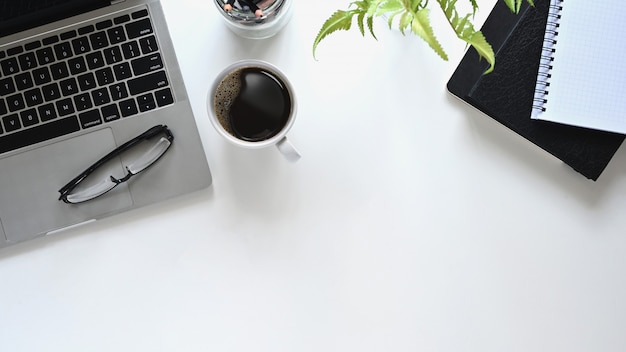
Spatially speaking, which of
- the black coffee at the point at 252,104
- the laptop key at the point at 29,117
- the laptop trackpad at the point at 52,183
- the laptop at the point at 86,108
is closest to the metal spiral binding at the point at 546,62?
the black coffee at the point at 252,104

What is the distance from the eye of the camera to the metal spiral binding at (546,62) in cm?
69

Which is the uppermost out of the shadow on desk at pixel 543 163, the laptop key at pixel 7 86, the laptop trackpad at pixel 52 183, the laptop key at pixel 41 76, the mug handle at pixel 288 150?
the shadow on desk at pixel 543 163

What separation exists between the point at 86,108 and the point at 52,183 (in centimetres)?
11

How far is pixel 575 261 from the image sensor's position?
29.0 inches

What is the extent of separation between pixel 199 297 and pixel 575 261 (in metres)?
0.51

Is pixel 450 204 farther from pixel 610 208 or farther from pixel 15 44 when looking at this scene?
pixel 15 44

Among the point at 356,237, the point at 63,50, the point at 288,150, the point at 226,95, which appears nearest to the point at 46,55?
the point at 63,50

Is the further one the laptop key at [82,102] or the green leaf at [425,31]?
the laptop key at [82,102]

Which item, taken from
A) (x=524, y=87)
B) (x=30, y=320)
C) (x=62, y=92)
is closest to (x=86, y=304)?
(x=30, y=320)

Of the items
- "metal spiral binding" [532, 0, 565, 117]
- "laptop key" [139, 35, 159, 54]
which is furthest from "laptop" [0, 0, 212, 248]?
"metal spiral binding" [532, 0, 565, 117]

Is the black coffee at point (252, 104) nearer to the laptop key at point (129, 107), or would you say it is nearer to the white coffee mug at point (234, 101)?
the white coffee mug at point (234, 101)

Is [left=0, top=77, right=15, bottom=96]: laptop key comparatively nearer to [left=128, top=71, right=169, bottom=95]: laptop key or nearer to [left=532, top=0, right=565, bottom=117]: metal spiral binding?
[left=128, top=71, right=169, bottom=95]: laptop key

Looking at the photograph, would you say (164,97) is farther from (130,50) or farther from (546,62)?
(546,62)

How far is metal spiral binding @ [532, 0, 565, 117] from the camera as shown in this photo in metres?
0.69
